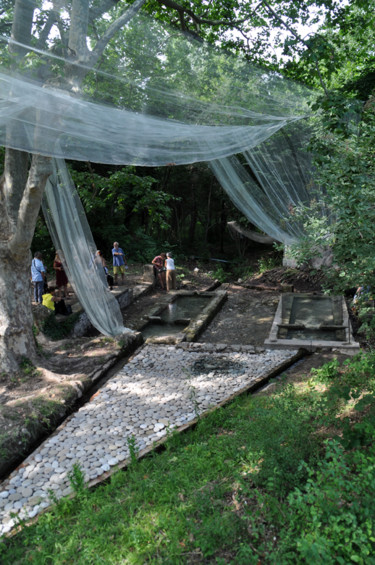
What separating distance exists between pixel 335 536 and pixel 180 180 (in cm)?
1582

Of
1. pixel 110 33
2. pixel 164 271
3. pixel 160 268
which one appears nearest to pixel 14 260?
pixel 110 33

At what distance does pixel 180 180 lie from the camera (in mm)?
17062

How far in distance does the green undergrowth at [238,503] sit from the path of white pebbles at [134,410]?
27 cm

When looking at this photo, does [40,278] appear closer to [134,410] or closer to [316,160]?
[134,410]

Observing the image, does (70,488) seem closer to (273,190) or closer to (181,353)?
(181,353)

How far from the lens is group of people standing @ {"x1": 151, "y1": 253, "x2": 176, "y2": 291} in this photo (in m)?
10.9

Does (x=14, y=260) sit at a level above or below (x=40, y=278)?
above

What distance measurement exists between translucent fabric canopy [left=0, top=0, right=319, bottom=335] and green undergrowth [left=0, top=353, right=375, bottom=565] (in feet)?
7.84

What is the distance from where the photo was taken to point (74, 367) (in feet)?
20.1

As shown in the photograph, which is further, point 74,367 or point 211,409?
point 74,367

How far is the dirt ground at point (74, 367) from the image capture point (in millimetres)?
4523

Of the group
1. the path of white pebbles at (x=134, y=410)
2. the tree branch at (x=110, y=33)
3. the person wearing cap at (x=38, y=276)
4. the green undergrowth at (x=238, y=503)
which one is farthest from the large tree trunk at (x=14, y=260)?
the green undergrowth at (x=238, y=503)

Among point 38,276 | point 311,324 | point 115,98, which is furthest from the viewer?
point 311,324

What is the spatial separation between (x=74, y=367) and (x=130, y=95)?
3874 millimetres
